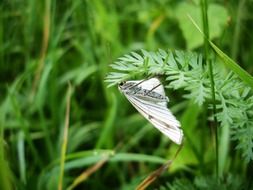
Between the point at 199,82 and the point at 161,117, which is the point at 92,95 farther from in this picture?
the point at 161,117

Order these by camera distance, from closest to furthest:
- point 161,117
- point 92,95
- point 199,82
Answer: point 161,117 < point 199,82 < point 92,95

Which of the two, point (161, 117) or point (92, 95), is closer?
point (161, 117)

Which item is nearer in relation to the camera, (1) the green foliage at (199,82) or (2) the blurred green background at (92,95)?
(1) the green foliage at (199,82)

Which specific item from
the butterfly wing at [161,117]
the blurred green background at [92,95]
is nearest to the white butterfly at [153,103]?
the butterfly wing at [161,117]

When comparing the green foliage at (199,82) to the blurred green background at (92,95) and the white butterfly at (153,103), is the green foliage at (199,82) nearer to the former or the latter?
the white butterfly at (153,103)

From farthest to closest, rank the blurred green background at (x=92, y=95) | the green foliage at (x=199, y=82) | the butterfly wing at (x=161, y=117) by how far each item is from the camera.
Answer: the blurred green background at (x=92, y=95) < the green foliage at (x=199, y=82) < the butterfly wing at (x=161, y=117)

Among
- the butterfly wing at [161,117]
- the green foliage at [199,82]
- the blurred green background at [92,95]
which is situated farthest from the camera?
the blurred green background at [92,95]

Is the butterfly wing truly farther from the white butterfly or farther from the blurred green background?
the blurred green background

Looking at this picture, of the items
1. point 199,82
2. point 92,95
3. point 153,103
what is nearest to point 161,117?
point 153,103
